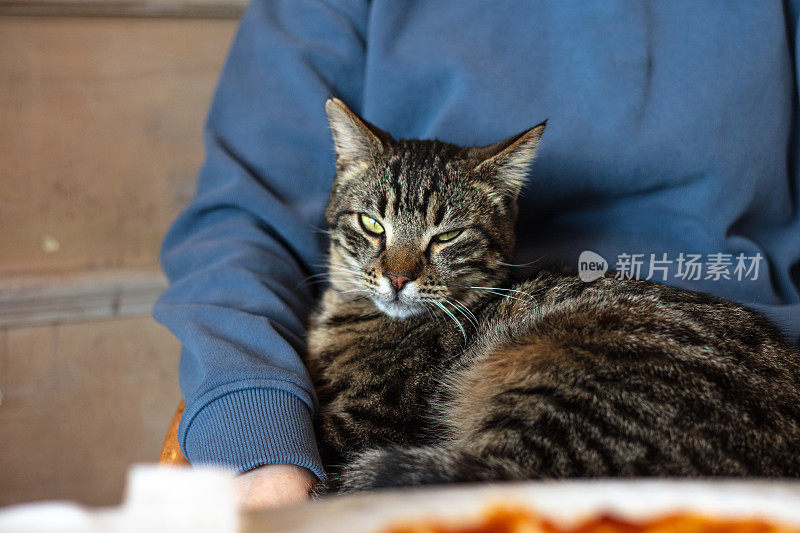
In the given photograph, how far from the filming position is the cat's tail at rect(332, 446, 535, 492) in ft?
2.11

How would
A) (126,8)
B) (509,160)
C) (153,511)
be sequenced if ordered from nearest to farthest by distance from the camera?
(153,511) → (509,160) → (126,8)

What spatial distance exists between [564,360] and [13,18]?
1549mm

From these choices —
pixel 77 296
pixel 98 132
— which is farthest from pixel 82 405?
pixel 98 132

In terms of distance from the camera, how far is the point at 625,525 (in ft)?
1.24

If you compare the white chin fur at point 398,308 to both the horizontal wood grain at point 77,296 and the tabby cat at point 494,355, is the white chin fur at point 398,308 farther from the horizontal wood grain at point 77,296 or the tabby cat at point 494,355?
the horizontal wood grain at point 77,296

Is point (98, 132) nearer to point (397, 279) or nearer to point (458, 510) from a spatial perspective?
point (397, 279)

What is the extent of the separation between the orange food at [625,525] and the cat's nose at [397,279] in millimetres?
647

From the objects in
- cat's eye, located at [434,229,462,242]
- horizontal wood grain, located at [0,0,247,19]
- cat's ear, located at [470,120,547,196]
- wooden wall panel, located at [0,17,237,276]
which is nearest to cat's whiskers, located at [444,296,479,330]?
cat's eye, located at [434,229,462,242]

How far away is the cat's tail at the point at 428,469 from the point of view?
643 mm

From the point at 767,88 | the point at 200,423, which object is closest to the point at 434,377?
the point at 200,423

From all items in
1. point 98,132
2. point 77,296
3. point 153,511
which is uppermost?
point 153,511

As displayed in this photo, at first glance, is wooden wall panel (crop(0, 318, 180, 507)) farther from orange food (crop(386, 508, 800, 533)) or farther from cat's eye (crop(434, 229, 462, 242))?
orange food (crop(386, 508, 800, 533))

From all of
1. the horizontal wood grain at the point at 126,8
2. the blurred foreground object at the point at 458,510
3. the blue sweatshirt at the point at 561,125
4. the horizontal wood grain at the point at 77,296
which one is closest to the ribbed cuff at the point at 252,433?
the blue sweatshirt at the point at 561,125

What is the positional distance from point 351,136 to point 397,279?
29 cm
